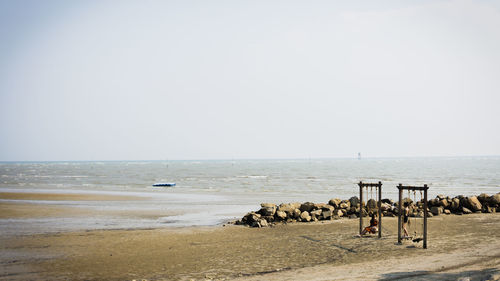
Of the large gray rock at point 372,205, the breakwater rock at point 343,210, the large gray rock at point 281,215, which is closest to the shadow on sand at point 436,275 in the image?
the breakwater rock at point 343,210

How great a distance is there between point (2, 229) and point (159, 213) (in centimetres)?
1005

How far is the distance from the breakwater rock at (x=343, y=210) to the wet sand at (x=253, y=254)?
6.46ft

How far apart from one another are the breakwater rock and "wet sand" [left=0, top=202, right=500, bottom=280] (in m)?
1.97

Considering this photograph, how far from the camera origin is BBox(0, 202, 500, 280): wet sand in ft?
41.7

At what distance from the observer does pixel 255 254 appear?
15.8 meters

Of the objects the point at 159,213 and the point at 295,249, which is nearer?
the point at 295,249

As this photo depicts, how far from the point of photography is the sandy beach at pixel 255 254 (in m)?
12.7

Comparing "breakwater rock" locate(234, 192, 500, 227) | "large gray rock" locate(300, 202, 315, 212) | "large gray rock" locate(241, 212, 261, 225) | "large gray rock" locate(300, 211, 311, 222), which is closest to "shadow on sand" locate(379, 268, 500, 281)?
"breakwater rock" locate(234, 192, 500, 227)

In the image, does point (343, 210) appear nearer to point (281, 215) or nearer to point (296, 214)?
point (296, 214)

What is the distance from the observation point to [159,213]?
29.5 m

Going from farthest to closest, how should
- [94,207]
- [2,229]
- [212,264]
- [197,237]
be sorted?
1. [94,207]
2. [2,229]
3. [197,237]
4. [212,264]

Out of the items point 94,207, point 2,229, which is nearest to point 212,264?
point 2,229

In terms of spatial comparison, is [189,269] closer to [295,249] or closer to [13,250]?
[295,249]

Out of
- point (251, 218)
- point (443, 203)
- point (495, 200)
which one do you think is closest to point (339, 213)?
point (251, 218)
